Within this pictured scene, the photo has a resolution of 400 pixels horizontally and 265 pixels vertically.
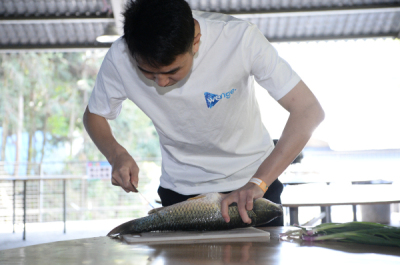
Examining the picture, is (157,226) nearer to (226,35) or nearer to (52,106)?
(226,35)

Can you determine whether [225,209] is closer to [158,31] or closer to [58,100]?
[158,31]

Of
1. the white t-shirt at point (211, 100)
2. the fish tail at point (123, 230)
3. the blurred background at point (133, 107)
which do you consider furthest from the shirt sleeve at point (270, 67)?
the blurred background at point (133, 107)

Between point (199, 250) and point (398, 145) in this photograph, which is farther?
point (398, 145)

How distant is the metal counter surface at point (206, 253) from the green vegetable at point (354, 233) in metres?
0.02

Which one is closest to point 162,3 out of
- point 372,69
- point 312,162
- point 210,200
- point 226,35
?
point 226,35

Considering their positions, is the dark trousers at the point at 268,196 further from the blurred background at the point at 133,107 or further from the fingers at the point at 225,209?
the blurred background at the point at 133,107

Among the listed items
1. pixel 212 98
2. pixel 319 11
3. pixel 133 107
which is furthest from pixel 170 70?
pixel 133 107

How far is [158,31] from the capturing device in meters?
1.04

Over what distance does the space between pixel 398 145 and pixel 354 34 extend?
2696mm

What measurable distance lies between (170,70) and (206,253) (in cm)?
52

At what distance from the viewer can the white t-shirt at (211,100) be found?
138 cm

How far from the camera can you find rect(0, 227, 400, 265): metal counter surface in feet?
2.58

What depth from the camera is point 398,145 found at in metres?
7.37

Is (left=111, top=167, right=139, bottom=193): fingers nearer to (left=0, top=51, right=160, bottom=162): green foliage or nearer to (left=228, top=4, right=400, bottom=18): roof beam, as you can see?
(left=228, top=4, right=400, bottom=18): roof beam
